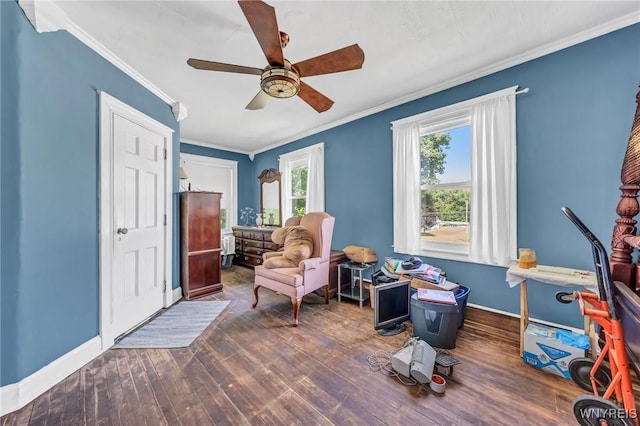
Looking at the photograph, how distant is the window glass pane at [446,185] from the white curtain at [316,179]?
167cm

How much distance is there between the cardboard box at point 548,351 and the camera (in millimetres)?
1661

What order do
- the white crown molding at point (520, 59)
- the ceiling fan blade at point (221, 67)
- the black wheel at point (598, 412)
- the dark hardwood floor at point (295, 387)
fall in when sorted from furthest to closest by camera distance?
the white crown molding at point (520, 59), the ceiling fan blade at point (221, 67), the dark hardwood floor at point (295, 387), the black wheel at point (598, 412)

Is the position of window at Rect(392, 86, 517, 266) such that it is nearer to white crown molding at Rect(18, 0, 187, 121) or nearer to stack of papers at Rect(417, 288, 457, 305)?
stack of papers at Rect(417, 288, 457, 305)

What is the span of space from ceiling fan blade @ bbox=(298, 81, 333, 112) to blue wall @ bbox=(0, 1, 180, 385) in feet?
5.69

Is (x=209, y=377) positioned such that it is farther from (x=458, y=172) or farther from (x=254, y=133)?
(x=254, y=133)

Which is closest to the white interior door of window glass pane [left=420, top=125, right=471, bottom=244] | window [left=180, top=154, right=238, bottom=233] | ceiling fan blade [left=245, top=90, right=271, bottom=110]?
ceiling fan blade [left=245, top=90, right=271, bottom=110]

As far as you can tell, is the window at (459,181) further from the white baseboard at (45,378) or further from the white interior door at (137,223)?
the white baseboard at (45,378)

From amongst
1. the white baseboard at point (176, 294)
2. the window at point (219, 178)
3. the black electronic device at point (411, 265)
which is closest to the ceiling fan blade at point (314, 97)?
the black electronic device at point (411, 265)

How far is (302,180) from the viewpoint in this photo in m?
4.68

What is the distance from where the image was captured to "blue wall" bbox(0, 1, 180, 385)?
1479 mm

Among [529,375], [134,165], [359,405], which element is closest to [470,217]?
[529,375]

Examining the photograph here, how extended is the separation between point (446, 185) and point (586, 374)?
1.87 meters

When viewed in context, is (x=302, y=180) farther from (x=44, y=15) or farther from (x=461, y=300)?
(x=44, y=15)

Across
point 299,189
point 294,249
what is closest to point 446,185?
point 294,249
